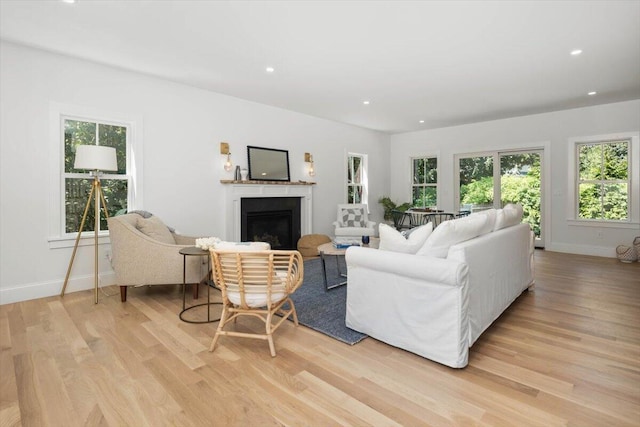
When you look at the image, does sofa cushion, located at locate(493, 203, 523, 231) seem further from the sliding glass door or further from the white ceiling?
the sliding glass door

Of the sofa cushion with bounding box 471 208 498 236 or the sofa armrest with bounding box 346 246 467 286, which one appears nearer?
the sofa armrest with bounding box 346 246 467 286

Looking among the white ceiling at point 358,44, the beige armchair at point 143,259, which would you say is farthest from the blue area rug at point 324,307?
the white ceiling at point 358,44

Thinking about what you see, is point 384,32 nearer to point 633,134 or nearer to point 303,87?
point 303,87

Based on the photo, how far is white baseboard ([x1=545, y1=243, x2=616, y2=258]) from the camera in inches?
229

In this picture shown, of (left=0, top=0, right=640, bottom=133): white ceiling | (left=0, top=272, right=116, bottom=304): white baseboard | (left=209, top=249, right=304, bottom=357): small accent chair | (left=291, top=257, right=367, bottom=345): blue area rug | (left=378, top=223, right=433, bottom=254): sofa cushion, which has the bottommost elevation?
(left=291, top=257, right=367, bottom=345): blue area rug

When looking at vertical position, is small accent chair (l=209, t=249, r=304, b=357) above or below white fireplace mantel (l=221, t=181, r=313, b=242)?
below

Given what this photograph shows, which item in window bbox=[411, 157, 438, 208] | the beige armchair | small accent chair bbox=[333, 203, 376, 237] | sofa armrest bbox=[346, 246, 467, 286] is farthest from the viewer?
window bbox=[411, 157, 438, 208]

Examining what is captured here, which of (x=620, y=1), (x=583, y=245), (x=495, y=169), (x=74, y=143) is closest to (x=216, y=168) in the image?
(x=74, y=143)

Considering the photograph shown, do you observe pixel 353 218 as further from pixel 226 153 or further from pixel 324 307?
pixel 324 307

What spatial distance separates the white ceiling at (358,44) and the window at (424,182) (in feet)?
9.05

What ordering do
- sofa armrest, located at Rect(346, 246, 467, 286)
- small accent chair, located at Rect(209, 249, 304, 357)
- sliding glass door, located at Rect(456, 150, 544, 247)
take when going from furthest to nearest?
1. sliding glass door, located at Rect(456, 150, 544, 247)
2. small accent chair, located at Rect(209, 249, 304, 357)
3. sofa armrest, located at Rect(346, 246, 467, 286)

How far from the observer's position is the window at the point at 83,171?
3.69 metres

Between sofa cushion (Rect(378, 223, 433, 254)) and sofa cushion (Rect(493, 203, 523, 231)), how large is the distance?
3.24 feet

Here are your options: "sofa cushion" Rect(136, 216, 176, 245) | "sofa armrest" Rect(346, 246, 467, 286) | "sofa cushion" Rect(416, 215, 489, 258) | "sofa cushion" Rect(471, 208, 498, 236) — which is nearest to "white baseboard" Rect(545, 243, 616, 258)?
"sofa cushion" Rect(471, 208, 498, 236)
